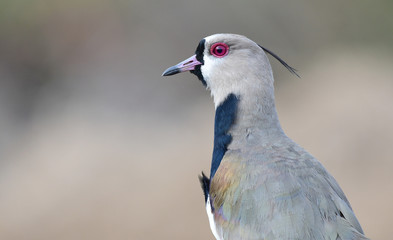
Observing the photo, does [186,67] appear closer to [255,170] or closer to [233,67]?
[233,67]

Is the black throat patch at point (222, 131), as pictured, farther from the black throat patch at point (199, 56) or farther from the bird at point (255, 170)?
the black throat patch at point (199, 56)

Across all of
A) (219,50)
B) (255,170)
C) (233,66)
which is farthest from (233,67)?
(255,170)

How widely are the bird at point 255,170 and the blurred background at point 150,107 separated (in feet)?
12.5

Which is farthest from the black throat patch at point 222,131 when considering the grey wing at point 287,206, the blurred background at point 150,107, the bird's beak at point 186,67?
the blurred background at point 150,107

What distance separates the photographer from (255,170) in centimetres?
400

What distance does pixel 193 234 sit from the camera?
8.12 m

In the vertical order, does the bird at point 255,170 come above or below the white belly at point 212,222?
above

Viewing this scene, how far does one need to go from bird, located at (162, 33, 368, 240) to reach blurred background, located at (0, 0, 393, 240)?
3.81 meters

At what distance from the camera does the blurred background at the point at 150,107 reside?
29.1 ft

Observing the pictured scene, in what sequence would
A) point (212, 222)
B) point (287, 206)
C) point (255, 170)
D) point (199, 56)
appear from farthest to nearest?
point (199, 56) → point (212, 222) → point (255, 170) → point (287, 206)

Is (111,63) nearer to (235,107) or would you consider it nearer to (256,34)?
(256,34)

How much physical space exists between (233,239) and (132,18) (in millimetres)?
10863

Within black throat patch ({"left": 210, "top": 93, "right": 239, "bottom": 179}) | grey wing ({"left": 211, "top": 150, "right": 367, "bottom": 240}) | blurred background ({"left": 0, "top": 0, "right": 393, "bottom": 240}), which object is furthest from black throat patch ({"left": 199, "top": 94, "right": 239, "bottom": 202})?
blurred background ({"left": 0, "top": 0, "right": 393, "bottom": 240})

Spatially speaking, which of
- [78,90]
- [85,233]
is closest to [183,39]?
[78,90]
